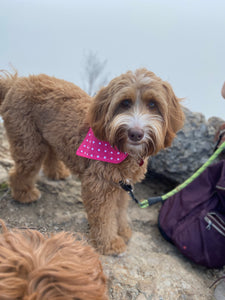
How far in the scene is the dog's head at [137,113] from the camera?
210cm

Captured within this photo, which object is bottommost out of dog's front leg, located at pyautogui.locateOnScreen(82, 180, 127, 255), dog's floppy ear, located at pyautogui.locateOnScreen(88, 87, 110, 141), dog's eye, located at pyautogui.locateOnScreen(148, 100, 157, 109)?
dog's front leg, located at pyautogui.locateOnScreen(82, 180, 127, 255)

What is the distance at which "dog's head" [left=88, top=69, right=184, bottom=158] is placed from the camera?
82.8 inches

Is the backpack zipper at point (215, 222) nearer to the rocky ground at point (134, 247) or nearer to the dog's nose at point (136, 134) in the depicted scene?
the rocky ground at point (134, 247)

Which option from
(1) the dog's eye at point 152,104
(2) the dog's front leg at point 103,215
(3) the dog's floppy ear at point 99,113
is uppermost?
(1) the dog's eye at point 152,104

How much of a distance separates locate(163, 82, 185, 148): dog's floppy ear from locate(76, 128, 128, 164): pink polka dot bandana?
18.1 inches

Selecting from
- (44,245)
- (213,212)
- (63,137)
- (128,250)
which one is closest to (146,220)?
(128,250)

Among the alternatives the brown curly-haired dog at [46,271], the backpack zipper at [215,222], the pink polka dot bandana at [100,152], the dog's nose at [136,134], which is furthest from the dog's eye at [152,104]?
the backpack zipper at [215,222]

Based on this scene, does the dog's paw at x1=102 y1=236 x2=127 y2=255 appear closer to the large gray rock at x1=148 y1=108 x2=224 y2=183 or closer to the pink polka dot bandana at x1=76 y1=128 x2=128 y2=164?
the pink polka dot bandana at x1=76 y1=128 x2=128 y2=164

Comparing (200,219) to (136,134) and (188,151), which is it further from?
(136,134)

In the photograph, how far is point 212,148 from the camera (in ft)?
12.8

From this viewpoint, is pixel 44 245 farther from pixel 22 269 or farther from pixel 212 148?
pixel 212 148

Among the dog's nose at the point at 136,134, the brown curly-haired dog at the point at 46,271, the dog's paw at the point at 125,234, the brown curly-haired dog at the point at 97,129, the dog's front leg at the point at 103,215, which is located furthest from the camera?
the dog's paw at the point at 125,234

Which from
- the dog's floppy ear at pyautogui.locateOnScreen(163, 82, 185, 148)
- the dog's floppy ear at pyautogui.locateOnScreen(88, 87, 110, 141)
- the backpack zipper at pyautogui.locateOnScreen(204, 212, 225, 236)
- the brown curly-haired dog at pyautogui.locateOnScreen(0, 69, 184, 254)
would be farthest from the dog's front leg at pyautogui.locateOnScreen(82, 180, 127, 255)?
the backpack zipper at pyautogui.locateOnScreen(204, 212, 225, 236)

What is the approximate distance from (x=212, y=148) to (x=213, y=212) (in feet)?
4.13
